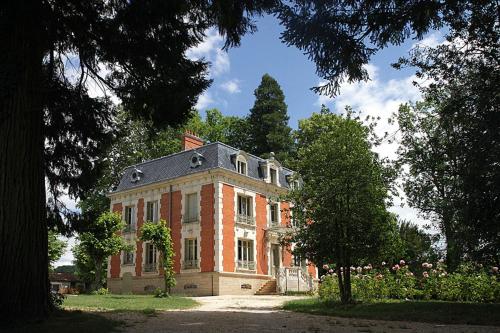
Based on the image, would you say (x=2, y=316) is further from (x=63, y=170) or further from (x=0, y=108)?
(x=63, y=170)

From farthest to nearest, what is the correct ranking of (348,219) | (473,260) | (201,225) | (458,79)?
(201,225) < (348,219) < (473,260) < (458,79)

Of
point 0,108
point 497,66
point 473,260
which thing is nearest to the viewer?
point 0,108

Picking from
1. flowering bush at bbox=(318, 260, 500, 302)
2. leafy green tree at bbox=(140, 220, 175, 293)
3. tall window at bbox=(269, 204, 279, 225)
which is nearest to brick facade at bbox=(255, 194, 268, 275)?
tall window at bbox=(269, 204, 279, 225)

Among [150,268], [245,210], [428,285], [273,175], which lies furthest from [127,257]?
[428,285]

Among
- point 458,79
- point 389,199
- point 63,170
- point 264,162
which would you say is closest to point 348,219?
point 389,199

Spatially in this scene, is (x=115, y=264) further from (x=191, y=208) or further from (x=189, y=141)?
(x=189, y=141)

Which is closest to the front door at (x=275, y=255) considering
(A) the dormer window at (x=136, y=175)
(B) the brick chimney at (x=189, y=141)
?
(B) the brick chimney at (x=189, y=141)

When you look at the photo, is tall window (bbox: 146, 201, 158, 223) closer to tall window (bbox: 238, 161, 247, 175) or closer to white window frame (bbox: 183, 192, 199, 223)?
white window frame (bbox: 183, 192, 199, 223)

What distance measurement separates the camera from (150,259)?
87.2ft

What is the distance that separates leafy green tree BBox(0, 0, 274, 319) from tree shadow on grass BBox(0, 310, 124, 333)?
0.83ft

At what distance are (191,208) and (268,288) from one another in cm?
591

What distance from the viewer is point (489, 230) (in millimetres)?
10117

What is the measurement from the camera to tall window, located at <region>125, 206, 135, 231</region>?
28.0 m

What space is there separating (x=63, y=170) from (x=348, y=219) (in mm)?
7890
